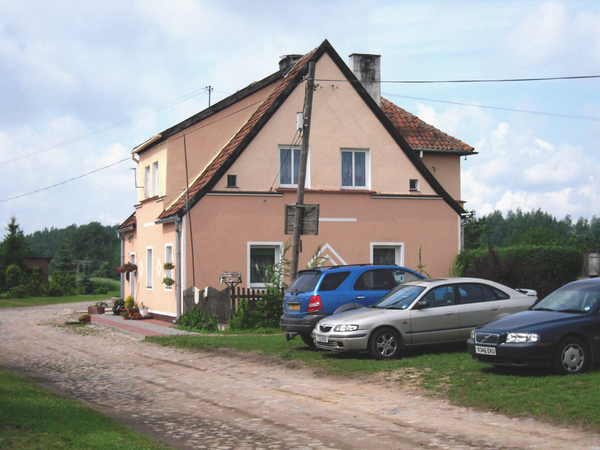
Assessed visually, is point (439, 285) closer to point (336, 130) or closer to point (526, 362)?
point (526, 362)

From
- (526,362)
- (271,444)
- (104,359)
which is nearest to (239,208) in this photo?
(104,359)

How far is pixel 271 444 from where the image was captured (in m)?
7.45

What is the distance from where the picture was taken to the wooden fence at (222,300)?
21.0 metres

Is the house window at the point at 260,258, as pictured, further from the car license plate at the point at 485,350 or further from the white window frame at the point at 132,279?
the car license plate at the point at 485,350

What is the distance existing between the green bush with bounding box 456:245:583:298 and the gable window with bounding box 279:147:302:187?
665 cm

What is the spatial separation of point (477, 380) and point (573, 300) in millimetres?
2269

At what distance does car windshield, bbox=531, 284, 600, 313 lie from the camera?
438 inches

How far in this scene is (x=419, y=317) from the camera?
43.8ft

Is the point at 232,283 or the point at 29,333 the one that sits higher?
the point at 232,283

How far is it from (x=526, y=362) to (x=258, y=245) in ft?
46.6

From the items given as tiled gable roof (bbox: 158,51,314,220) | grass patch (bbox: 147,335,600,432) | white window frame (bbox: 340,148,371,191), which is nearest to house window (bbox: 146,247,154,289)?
tiled gable roof (bbox: 158,51,314,220)

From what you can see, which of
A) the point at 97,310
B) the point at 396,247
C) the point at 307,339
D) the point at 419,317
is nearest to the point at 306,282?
the point at 307,339

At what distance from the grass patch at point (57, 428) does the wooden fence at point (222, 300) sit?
1151 cm

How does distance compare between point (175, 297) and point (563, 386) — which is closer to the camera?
point (563, 386)
